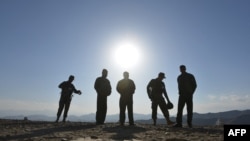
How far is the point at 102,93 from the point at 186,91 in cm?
450

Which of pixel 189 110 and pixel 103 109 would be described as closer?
pixel 189 110

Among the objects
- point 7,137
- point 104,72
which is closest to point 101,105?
point 104,72

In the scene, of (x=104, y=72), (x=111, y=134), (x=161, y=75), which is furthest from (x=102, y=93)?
(x=111, y=134)

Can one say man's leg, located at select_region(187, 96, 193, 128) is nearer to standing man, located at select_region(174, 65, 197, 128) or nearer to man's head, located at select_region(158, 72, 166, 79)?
standing man, located at select_region(174, 65, 197, 128)

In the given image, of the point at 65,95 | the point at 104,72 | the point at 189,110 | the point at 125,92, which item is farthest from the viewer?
the point at 65,95

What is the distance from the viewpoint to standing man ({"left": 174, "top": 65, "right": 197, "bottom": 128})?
15.4 m

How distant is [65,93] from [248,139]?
505 inches

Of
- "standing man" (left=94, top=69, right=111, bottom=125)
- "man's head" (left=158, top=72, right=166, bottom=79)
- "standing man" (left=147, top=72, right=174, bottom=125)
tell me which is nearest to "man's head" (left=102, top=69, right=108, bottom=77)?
"standing man" (left=94, top=69, right=111, bottom=125)

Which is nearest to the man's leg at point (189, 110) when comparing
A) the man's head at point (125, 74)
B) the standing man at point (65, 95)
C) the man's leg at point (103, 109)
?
the man's head at point (125, 74)

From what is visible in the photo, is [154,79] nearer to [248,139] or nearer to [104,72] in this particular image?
[104,72]

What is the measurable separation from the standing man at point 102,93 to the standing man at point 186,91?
12.9ft

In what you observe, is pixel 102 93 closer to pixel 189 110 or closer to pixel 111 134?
pixel 189 110

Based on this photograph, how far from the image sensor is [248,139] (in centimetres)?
766

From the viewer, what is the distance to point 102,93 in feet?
58.2
